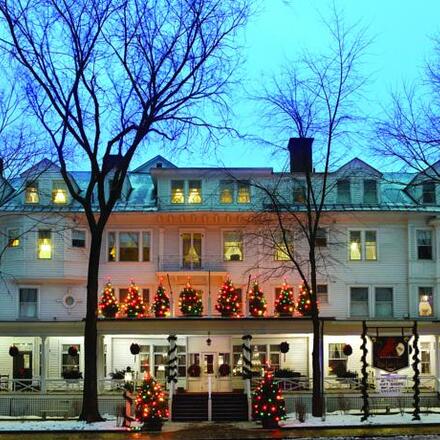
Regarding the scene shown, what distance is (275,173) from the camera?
4159 centimetres

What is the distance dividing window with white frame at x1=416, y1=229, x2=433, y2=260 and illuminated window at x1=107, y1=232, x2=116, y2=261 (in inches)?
645

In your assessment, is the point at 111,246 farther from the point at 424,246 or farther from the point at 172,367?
the point at 424,246

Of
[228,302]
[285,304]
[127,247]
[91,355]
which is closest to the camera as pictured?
[91,355]

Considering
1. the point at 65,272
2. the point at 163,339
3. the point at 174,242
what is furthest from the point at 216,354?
the point at 65,272

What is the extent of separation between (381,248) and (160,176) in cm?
1259

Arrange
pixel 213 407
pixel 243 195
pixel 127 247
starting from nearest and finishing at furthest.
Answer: pixel 213 407, pixel 127 247, pixel 243 195

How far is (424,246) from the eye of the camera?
4069cm

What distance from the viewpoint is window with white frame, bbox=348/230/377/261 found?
4088 centimetres

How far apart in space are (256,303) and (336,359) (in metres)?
5.94

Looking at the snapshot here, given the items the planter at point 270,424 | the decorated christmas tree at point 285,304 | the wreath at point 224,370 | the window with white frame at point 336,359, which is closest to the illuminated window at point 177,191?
the decorated christmas tree at point 285,304

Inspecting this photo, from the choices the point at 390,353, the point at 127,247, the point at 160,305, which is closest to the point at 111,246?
the point at 127,247

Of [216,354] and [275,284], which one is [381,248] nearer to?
[275,284]

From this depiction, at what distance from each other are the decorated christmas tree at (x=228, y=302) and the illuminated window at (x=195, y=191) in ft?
17.9

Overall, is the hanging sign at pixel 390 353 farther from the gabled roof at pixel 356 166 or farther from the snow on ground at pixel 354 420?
the gabled roof at pixel 356 166
